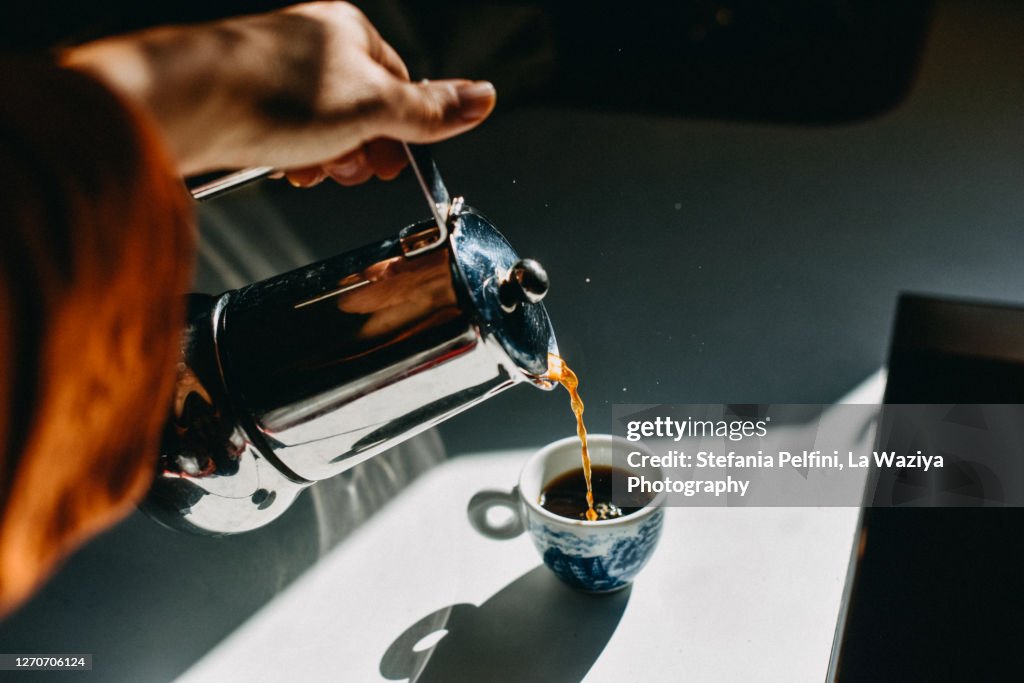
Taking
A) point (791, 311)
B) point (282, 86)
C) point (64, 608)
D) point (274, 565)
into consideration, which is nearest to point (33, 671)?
point (64, 608)

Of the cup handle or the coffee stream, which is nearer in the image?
the coffee stream

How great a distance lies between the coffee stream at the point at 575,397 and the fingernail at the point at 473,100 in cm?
19

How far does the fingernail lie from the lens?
1.89 feet

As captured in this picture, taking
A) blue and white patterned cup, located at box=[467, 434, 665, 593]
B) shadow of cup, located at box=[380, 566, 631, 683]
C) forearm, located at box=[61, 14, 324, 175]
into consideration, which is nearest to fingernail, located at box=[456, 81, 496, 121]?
forearm, located at box=[61, 14, 324, 175]

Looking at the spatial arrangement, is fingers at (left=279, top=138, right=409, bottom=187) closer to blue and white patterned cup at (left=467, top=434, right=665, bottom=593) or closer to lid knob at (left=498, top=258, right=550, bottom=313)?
lid knob at (left=498, top=258, right=550, bottom=313)

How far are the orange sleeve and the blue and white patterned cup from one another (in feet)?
1.16

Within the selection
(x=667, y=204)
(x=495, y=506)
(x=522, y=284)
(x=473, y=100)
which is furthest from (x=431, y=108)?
(x=667, y=204)

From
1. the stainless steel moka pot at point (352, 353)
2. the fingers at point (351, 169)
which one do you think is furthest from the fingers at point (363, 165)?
the stainless steel moka pot at point (352, 353)

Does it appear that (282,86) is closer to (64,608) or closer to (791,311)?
(64,608)

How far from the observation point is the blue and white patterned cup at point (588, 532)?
60 cm

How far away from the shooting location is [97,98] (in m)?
0.30

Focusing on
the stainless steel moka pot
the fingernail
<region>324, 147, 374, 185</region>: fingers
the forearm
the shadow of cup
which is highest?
the forearm

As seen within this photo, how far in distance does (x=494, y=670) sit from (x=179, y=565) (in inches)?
12.7

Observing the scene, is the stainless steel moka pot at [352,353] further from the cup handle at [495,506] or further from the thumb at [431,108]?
the cup handle at [495,506]
